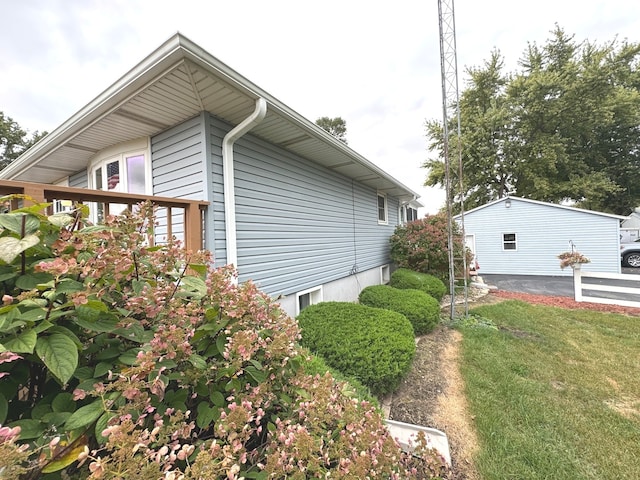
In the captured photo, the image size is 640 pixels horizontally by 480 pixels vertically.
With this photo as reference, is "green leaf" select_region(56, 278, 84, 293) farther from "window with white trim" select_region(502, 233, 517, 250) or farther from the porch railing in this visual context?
"window with white trim" select_region(502, 233, 517, 250)

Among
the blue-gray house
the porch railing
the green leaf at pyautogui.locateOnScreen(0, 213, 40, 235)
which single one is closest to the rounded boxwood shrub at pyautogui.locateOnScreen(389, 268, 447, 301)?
the blue-gray house

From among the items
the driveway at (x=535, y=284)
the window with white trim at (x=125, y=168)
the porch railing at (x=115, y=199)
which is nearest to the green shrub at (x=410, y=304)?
the porch railing at (x=115, y=199)

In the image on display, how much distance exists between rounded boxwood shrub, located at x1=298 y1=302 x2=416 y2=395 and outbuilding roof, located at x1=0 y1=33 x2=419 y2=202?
9.07 feet

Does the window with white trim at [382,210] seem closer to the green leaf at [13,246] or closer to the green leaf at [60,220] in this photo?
the green leaf at [60,220]

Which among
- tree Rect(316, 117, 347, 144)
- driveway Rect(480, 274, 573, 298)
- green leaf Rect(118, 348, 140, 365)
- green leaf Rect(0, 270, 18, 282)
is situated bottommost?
driveway Rect(480, 274, 573, 298)

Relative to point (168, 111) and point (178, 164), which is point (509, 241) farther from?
point (168, 111)

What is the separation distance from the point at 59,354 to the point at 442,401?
3.63 metres

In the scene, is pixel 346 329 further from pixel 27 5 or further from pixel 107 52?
pixel 107 52

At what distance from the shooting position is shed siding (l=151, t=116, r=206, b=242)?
127 inches

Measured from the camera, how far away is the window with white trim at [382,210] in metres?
9.05

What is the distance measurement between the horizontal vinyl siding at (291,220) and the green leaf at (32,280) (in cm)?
194

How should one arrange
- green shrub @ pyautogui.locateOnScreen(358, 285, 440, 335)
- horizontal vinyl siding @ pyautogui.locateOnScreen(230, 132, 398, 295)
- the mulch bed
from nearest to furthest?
horizontal vinyl siding @ pyautogui.locateOnScreen(230, 132, 398, 295) < green shrub @ pyautogui.locateOnScreen(358, 285, 440, 335) < the mulch bed

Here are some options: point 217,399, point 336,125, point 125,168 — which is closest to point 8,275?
point 217,399

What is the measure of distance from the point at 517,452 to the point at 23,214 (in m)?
3.75
